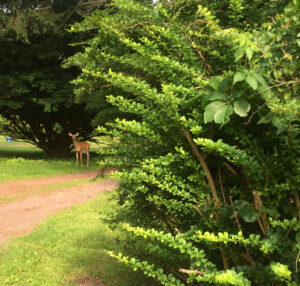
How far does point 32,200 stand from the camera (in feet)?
29.5

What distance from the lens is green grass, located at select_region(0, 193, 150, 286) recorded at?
4.27 meters

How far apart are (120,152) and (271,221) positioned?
1.38 meters

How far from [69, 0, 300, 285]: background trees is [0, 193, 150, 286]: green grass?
1.57 m

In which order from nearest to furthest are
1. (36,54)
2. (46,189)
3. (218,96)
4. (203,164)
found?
(218,96) → (203,164) → (46,189) → (36,54)

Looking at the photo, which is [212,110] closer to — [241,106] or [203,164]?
[241,106]

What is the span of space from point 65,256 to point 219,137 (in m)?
3.63

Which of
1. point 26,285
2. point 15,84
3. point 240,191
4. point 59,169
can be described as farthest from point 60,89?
point 240,191

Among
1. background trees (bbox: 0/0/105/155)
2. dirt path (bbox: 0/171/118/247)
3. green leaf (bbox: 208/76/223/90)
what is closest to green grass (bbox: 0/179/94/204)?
dirt path (bbox: 0/171/118/247)

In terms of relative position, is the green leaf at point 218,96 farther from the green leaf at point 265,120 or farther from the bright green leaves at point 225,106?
the green leaf at point 265,120

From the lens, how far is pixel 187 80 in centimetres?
241

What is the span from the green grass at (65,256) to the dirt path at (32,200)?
0.52 meters

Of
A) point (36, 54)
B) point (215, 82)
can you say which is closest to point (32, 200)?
point (215, 82)

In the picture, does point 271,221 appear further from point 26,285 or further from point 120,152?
point 26,285

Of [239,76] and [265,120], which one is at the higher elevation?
[239,76]
